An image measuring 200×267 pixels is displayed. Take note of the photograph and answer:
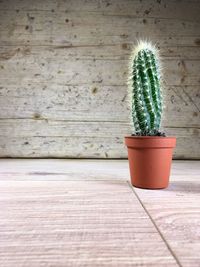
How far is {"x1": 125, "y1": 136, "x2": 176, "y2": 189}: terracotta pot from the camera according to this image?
73 centimetres

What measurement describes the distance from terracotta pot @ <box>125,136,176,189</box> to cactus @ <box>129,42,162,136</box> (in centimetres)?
4

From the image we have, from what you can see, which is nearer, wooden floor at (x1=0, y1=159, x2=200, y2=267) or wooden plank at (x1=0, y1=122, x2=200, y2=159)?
wooden floor at (x1=0, y1=159, x2=200, y2=267)

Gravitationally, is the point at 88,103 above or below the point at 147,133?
above

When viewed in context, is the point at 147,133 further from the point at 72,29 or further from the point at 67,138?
the point at 72,29

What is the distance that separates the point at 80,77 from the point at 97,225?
1178 mm

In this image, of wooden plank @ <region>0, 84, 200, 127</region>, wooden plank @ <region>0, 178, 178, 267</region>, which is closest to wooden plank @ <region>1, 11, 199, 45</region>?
wooden plank @ <region>0, 84, 200, 127</region>

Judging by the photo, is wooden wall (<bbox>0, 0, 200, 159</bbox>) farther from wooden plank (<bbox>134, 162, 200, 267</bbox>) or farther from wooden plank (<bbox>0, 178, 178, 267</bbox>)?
wooden plank (<bbox>0, 178, 178, 267</bbox>)

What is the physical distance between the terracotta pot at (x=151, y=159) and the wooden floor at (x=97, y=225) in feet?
0.10

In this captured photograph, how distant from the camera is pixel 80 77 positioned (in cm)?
153

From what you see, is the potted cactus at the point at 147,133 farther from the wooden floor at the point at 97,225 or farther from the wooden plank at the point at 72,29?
the wooden plank at the point at 72,29

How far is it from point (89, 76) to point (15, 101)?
1.36 feet

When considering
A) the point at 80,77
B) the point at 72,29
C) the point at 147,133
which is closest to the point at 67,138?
the point at 80,77

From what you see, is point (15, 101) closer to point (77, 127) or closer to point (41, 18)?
point (77, 127)

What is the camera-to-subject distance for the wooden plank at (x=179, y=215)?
1.18ft
